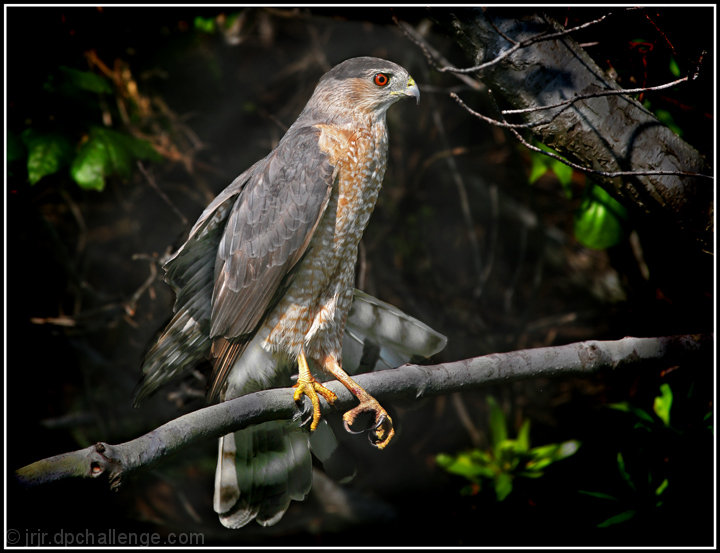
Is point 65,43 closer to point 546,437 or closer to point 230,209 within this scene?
point 230,209

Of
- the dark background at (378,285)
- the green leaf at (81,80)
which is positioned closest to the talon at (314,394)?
the dark background at (378,285)

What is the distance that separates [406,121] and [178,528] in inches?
92.4

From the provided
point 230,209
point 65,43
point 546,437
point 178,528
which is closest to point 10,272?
point 65,43

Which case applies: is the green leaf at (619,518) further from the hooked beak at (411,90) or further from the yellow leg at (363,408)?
the hooked beak at (411,90)

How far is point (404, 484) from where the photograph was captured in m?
3.21

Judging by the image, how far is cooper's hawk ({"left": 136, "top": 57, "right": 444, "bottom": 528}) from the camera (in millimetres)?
1702

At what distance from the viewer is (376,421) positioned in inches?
72.6

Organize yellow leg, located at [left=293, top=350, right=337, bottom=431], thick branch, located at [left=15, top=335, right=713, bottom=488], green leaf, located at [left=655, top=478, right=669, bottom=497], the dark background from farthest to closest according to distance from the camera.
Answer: the dark background, green leaf, located at [left=655, top=478, right=669, bottom=497], yellow leg, located at [left=293, top=350, right=337, bottom=431], thick branch, located at [left=15, top=335, right=713, bottom=488]

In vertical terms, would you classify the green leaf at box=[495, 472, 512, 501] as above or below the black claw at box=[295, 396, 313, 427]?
below

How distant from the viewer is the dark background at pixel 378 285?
2275 millimetres

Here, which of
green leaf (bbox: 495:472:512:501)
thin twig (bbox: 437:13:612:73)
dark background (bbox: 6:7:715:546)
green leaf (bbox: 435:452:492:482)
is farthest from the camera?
green leaf (bbox: 435:452:492:482)

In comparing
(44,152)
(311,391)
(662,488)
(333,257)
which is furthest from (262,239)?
(662,488)

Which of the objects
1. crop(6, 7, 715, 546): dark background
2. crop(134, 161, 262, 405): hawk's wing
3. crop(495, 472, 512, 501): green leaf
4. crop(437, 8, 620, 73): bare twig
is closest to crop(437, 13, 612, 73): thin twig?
crop(437, 8, 620, 73): bare twig

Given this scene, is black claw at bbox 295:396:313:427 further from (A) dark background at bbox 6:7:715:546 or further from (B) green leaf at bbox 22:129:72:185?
(B) green leaf at bbox 22:129:72:185
